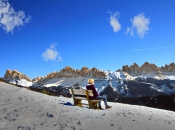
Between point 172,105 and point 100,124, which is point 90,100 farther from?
point 172,105

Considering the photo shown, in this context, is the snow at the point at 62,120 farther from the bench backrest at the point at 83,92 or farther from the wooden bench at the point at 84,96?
the bench backrest at the point at 83,92

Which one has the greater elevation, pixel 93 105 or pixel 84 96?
pixel 84 96

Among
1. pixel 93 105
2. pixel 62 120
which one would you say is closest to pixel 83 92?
pixel 93 105

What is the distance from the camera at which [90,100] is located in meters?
14.3

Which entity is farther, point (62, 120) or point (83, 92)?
point (83, 92)

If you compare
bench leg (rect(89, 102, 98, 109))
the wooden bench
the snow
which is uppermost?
the wooden bench

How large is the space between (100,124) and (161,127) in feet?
8.79

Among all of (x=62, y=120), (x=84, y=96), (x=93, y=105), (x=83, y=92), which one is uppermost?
(x=83, y=92)

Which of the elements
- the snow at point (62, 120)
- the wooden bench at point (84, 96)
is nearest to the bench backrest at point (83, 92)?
the wooden bench at point (84, 96)

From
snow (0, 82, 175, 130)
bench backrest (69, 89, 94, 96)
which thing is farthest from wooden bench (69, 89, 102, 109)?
snow (0, 82, 175, 130)

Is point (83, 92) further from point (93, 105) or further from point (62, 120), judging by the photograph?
point (62, 120)

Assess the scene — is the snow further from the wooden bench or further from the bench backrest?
the bench backrest

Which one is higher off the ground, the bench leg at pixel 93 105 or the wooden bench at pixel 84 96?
the wooden bench at pixel 84 96

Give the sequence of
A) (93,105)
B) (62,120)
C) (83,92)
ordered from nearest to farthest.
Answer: (62,120), (93,105), (83,92)
